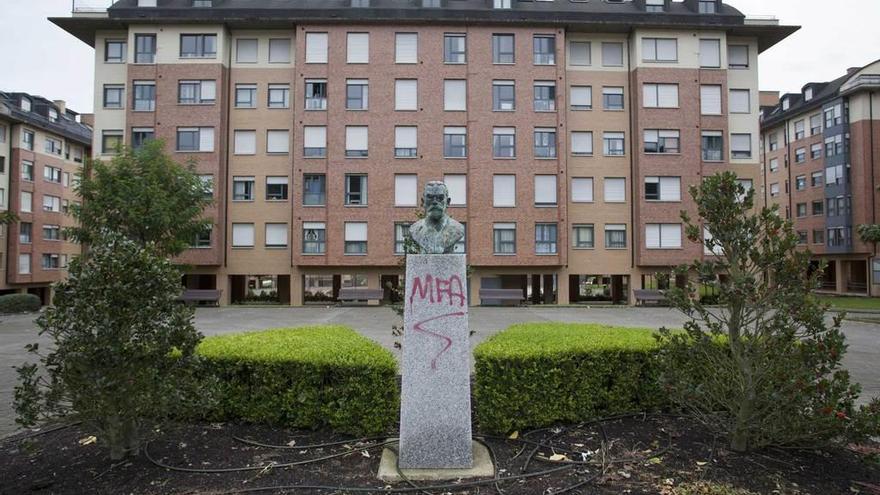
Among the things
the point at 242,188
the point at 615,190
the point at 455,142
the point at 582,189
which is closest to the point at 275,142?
the point at 242,188

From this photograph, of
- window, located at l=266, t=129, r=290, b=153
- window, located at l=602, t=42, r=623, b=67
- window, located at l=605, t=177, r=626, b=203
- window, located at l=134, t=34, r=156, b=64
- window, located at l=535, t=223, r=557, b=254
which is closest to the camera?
window, located at l=134, t=34, r=156, b=64

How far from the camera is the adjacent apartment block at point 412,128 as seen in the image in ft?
102

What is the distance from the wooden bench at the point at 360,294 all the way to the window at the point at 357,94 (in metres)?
10.8

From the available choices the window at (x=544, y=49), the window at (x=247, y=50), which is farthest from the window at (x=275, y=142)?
the window at (x=544, y=49)

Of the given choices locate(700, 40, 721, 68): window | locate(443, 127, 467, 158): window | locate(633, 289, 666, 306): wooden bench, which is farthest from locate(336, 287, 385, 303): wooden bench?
locate(700, 40, 721, 68): window

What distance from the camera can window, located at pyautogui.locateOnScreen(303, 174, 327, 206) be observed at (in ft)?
103

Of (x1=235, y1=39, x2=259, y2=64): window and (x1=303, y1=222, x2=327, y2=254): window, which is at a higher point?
(x1=235, y1=39, x2=259, y2=64): window

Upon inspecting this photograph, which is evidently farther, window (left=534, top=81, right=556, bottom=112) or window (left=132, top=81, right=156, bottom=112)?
window (left=534, top=81, right=556, bottom=112)

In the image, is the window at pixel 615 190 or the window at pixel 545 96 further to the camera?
the window at pixel 615 190

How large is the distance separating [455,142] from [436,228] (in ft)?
87.9

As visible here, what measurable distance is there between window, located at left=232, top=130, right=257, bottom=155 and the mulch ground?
27.8 m

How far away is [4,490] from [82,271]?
2.05 m

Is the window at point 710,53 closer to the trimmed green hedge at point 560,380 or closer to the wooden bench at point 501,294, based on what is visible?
the wooden bench at point 501,294

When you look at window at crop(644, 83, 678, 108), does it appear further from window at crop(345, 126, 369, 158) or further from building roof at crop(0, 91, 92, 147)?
building roof at crop(0, 91, 92, 147)
